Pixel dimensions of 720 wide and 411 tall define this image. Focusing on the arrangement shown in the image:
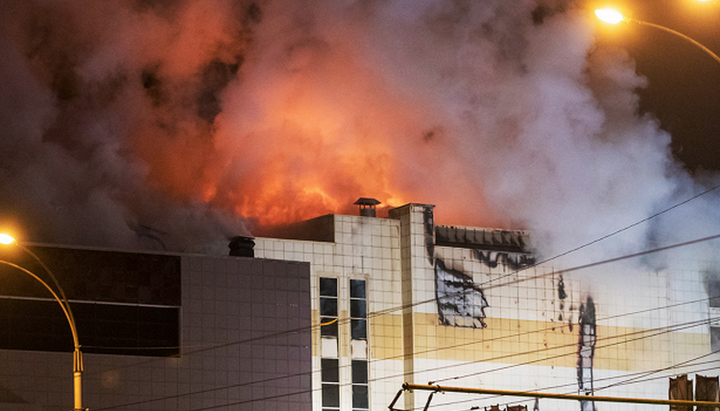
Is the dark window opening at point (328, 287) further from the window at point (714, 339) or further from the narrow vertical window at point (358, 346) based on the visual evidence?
the window at point (714, 339)

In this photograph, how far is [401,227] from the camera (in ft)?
200

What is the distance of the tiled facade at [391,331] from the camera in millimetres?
49219

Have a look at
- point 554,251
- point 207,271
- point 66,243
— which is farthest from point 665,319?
point 66,243

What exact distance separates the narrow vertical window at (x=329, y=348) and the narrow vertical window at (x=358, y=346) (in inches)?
43.6

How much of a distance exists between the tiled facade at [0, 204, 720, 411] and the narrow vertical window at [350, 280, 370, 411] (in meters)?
0.08

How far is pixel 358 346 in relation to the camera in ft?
188

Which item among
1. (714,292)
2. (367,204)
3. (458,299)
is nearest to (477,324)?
(458,299)

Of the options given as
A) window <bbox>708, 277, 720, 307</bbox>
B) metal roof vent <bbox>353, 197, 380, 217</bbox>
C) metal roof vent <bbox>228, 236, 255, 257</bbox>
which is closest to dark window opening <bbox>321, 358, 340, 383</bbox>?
metal roof vent <bbox>228, 236, 255, 257</bbox>

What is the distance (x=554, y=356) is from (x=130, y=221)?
26589mm

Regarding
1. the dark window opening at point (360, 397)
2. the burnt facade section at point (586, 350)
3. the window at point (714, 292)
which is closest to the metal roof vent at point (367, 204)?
the dark window opening at point (360, 397)

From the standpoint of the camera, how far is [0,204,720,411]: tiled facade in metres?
49.2

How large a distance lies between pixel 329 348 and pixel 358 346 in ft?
6.36

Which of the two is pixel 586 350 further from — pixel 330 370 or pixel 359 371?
pixel 330 370

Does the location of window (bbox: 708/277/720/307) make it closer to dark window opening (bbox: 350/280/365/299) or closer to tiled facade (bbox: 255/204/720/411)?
tiled facade (bbox: 255/204/720/411)
